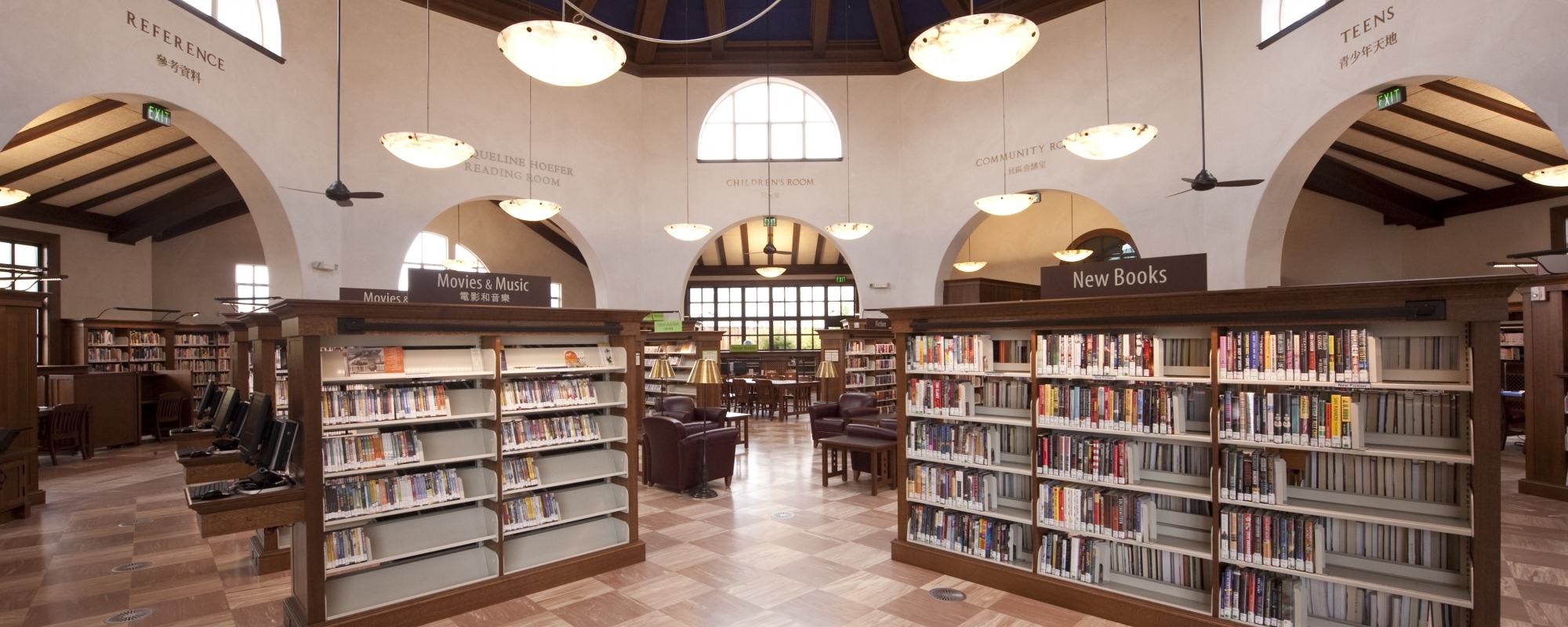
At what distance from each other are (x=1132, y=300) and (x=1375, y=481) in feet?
4.70

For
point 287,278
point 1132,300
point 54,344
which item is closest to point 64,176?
point 54,344

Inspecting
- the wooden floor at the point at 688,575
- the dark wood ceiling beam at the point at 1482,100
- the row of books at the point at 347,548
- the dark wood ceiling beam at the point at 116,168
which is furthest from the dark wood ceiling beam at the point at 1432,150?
the dark wood ceiling beam at the point at 116,168

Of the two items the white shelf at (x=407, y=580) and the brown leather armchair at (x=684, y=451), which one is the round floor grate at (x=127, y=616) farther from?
the brown leather armchair at (x=684, y=451)

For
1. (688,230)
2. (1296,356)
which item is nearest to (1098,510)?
(1296,356)

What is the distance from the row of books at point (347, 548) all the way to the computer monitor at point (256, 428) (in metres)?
0.74

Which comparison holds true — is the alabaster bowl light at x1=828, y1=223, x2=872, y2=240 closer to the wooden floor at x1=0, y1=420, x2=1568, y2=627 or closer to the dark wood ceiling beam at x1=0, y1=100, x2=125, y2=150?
the wooden floor at x1=0, y1=420, x2=1568, y2=627

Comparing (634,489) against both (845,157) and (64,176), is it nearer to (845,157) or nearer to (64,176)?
(845,157)

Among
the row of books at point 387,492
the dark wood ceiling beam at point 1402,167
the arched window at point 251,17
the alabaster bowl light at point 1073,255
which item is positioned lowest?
the row of books at point 387,492

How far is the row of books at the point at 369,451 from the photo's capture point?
13.2 feet

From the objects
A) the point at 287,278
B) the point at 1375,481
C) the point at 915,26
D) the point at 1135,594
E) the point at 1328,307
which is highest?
the point at 915,26

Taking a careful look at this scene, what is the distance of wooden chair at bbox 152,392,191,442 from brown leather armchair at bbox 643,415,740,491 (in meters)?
9.99

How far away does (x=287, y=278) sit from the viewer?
9.48 meters

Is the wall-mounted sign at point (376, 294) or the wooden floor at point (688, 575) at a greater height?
the wall-mounted sign at point (376, 294)

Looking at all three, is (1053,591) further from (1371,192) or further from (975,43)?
(1371,192)
